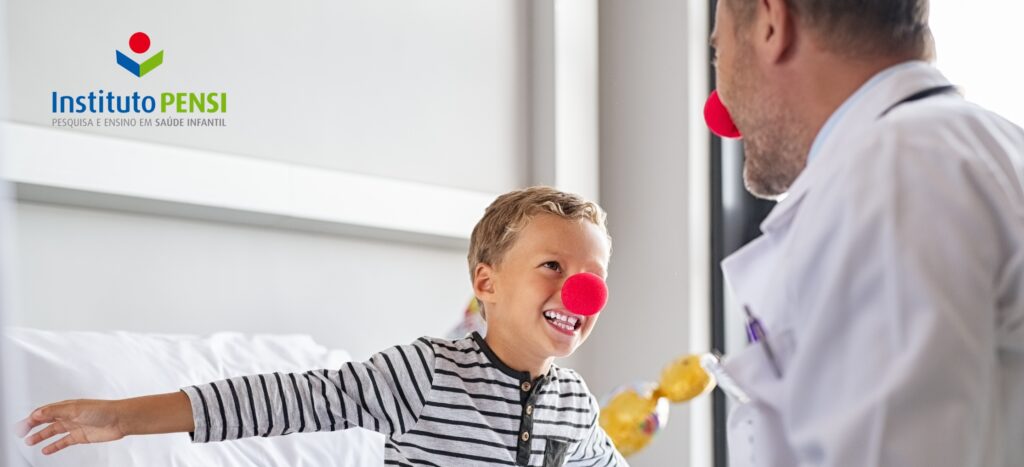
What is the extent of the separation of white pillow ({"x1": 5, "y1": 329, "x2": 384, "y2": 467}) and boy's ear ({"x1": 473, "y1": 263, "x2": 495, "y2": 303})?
0.35m

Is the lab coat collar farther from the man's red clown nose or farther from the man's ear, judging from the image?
the man's red clown nose

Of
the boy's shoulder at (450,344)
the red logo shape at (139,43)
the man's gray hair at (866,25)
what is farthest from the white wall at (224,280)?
the man's gray hair at (866,25)

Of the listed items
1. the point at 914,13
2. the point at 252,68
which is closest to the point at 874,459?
the point at 914,13

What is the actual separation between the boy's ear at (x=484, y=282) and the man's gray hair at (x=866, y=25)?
0.81 metres

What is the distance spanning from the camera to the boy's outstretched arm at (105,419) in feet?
4.07

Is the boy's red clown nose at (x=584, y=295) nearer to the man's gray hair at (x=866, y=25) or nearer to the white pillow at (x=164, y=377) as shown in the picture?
the white pillow at (x=164, y=377)

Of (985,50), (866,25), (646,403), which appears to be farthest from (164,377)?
(985,50)

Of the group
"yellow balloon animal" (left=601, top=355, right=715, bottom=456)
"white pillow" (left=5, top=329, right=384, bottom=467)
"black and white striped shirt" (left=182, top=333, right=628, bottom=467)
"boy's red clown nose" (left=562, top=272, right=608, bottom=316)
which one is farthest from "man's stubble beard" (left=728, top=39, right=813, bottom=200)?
"yellow balloon animal" (left=601, top=355, right=715, bottom=456)

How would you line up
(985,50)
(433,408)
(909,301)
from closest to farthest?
(909,301)
(433,408)
(985,50)

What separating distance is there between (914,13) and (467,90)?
1.79 m

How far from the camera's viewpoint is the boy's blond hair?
68.4 inches

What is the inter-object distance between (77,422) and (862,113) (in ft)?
2.93

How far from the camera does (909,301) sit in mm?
845

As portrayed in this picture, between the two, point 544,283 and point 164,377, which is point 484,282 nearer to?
point 544,283
